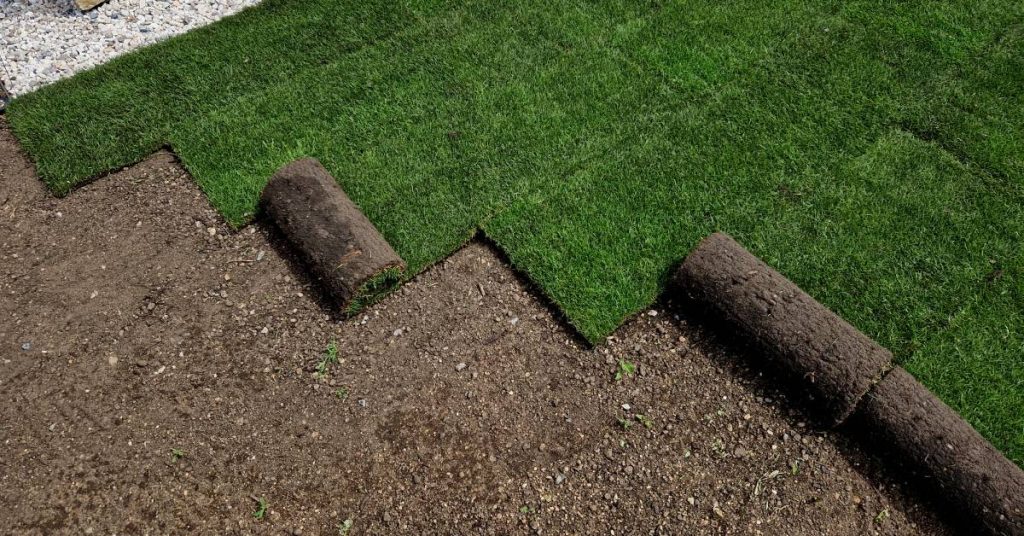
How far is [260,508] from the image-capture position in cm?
470

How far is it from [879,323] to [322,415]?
4.45m

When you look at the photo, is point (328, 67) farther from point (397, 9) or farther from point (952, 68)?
point (952, 68)

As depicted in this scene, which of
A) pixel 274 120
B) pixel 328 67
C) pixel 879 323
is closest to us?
pixel 879 323

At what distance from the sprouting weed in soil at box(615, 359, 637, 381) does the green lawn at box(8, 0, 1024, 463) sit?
35 centimetres

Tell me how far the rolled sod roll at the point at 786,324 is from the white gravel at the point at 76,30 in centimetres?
638

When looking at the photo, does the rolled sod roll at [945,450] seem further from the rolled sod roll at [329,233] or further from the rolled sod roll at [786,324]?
the rolled sod roll at [329,233]

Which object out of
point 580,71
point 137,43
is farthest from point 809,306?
point 137,43

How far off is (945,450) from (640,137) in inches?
144

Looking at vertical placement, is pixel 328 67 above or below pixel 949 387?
above

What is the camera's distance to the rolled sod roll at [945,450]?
4293mm

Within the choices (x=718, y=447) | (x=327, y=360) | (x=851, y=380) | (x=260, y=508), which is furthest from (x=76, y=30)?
(x=851, y=380)

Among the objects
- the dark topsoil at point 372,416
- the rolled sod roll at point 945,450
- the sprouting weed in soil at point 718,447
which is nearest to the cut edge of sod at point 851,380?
the rolled sod roll at point 945,450

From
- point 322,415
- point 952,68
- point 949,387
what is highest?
point 952,68

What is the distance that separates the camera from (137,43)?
25.1 feet
